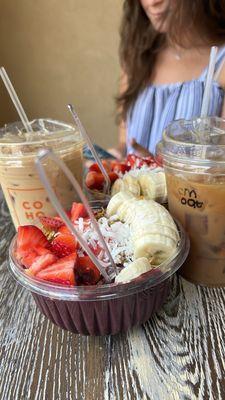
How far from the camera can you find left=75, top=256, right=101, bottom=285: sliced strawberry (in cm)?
54

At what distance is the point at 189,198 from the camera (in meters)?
0.62

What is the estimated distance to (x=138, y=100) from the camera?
4.90 feet

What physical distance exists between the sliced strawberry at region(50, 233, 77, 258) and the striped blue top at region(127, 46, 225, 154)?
767 mm

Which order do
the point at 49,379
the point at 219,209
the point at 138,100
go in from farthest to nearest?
1. the point at 138,100
2. the point at 219,209
3. the point at 49,379

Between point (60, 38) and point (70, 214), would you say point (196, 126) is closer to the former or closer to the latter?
point (70, 214)

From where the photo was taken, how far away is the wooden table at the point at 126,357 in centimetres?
49

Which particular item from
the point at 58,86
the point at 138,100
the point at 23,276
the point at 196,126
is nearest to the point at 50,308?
the point at 23,276

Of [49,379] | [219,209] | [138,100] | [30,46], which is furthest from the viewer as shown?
[30,46]

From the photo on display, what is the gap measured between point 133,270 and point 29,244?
0.59 feet

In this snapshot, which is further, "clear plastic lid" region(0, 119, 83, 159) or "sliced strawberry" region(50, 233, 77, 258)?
"clear plastic lid" region(0, 119, 83, 159)

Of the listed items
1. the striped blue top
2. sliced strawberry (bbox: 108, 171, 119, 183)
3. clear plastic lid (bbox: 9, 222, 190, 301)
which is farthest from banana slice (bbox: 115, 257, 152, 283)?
the striped blue top

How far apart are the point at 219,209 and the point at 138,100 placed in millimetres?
979

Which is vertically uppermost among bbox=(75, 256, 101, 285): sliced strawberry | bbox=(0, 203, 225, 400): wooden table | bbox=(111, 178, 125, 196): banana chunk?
bbox=(75, 256, 101, 285): sliced strawberry

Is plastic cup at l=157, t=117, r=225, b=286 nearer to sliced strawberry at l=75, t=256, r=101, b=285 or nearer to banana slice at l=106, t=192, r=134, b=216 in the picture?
banana slice at l=106, t=192, r=134, b=216
